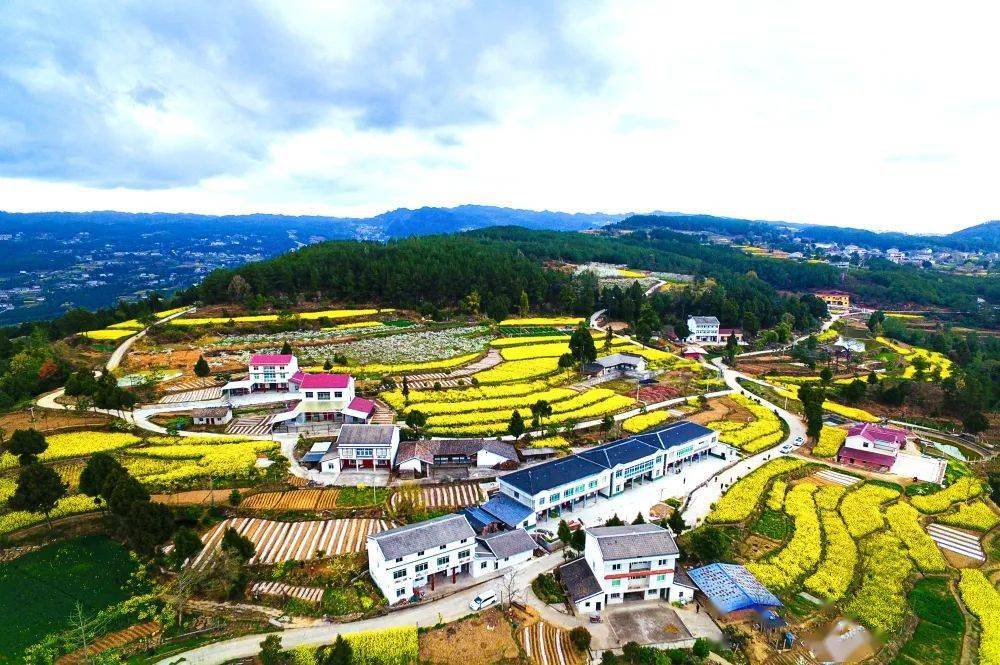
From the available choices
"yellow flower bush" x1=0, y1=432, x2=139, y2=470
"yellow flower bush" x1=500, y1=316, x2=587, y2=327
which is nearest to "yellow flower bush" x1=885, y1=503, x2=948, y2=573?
"yellow flower bush" x1=500, y1=316, x2=587, y2=327

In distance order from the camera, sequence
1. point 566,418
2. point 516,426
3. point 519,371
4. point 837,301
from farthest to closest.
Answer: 1. point 837,301
2. point 519,371
3. point 566,418
4. point 516,426

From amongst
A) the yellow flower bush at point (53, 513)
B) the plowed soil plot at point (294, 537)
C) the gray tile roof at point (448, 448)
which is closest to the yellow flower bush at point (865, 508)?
the gray tile roof at point (448, 448)

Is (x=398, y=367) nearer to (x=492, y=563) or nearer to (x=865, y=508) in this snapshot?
(x=492, y=563)

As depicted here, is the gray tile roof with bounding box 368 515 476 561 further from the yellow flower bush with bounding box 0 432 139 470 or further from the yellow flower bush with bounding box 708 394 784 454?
the yellow flower bush with bounding box 708 394 784 454

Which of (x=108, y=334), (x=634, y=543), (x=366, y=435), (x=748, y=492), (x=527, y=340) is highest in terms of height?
(x=108, y=334)

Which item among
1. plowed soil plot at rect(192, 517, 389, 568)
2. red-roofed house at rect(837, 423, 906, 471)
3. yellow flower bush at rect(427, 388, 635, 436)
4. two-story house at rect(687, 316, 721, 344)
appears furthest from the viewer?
two-story house at rect(687, 316, 721, 344)

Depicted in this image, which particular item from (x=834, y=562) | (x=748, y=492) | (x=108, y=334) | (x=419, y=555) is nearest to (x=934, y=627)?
(x=834, y=562)

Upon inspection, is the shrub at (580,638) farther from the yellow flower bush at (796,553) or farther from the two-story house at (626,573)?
the yellow flower bush at (796,553)
